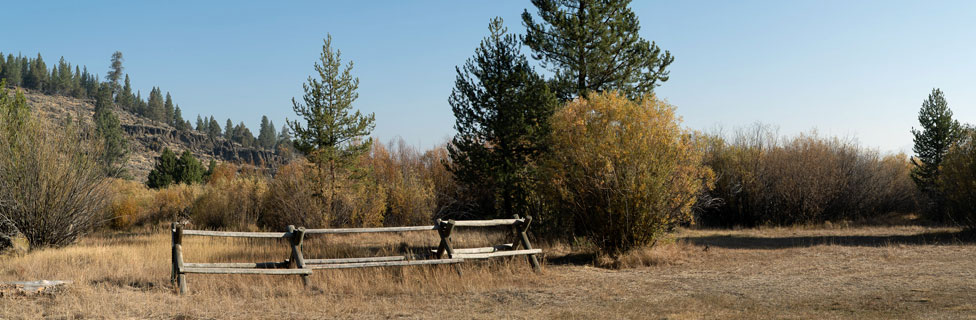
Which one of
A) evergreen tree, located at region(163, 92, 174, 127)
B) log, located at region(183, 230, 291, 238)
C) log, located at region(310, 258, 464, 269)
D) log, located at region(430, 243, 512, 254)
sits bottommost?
log, located at region(310, 258, 464, 269)

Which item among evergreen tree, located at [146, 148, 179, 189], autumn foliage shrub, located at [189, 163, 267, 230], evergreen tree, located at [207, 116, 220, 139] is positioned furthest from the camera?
evergreen tree, located at [207, 116, 220, 139]

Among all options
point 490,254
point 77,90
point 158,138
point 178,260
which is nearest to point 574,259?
point 490,254

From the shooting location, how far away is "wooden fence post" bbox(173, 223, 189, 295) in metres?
9.24

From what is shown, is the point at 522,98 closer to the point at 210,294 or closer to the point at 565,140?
the point at 565,140

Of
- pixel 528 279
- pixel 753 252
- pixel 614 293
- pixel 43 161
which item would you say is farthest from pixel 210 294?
pixel 753 252

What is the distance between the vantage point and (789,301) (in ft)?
28.2

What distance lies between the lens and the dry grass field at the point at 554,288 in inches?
318

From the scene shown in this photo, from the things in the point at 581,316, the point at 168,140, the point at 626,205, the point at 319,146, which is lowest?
the point at 581,316

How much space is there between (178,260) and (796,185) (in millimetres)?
28201

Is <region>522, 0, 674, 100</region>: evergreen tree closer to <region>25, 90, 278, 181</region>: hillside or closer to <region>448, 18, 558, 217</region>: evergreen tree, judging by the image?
<region>448, 18, 558, 217</region>: evergreen tree

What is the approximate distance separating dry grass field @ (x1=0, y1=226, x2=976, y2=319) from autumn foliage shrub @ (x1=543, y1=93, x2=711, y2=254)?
30.3 inches

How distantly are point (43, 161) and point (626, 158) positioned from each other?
48.1ft

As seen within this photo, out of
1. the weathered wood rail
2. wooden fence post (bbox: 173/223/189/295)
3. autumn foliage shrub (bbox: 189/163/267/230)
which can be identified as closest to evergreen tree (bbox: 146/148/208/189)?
autumn foliage shrub (bbox: 189/163/267/230)

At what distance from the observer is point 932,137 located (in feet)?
107
